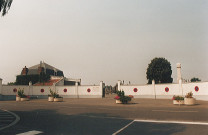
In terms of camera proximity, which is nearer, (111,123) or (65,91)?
(111,123)

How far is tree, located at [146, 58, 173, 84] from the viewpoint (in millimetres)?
59188

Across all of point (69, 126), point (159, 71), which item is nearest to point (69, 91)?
point (69, 126)

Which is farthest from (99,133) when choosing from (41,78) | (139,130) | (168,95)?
(41,78)

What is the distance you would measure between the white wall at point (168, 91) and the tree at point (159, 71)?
26055 mm

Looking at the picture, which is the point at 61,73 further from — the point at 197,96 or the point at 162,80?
the point at 197,96

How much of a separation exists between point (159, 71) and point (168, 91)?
27.5 m

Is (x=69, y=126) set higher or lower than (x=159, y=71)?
lower

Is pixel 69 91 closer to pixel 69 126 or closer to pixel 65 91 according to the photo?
pixel 65 91

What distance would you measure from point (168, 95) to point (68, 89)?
69.2ft

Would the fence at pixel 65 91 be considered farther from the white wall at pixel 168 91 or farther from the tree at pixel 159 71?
the tree at pixel 159 71

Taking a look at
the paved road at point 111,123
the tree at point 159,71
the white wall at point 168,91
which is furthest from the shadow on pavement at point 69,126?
the tree at point 159,71

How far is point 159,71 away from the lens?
5903cm

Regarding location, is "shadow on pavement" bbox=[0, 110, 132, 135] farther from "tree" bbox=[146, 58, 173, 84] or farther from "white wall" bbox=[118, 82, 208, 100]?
"tree" bbox=[146, 58, 173, 84]

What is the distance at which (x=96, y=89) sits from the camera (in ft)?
126
